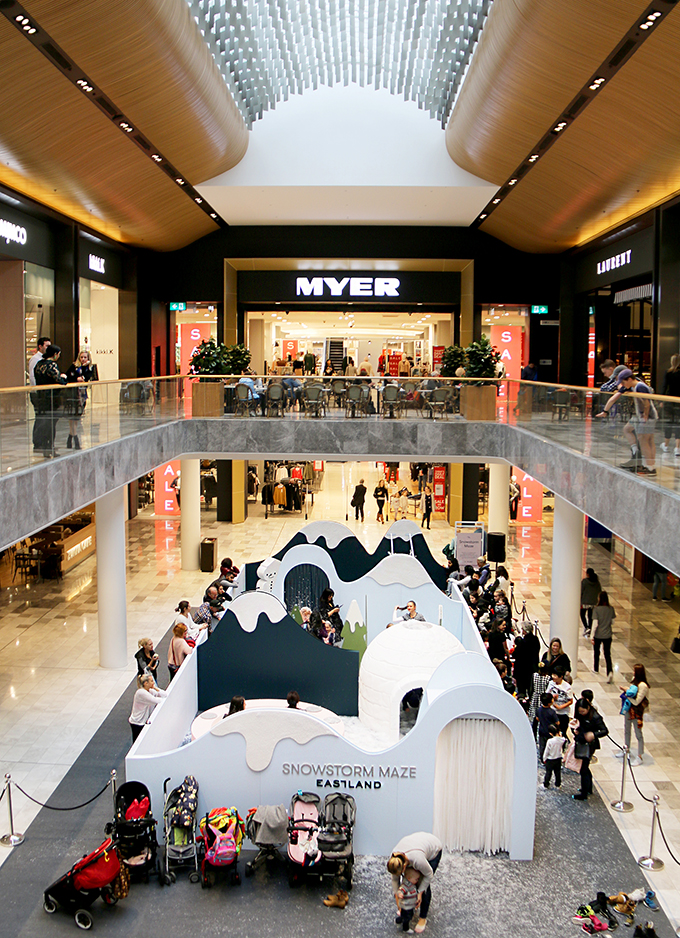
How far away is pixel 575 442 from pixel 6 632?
39.1 feet

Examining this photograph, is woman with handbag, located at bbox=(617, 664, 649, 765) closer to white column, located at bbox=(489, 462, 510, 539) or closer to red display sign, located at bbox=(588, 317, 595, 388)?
white column, located at bbox=(489, 462, 510, 539)

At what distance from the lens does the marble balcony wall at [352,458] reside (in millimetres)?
8874

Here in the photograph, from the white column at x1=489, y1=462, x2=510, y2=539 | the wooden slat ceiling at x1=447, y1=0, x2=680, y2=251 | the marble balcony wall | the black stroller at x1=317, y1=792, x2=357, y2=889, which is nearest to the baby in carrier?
the black stroller at x1=317, y1=792, x2=357, y2=889

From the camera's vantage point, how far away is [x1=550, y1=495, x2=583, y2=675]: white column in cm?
1490

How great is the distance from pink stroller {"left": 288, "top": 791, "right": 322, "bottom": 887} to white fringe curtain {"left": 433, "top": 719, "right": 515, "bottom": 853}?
1.48 meters

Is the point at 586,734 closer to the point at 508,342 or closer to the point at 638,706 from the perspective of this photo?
the point at 638,706

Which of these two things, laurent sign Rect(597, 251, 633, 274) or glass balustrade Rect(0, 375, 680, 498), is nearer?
glass balustrade Rect(0, 375, 680, 498)

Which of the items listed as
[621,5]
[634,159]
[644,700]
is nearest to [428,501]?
[634,159]

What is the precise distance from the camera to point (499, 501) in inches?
948

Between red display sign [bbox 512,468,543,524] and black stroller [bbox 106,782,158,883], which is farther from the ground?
red display sign [bbox 512,468,543,524]

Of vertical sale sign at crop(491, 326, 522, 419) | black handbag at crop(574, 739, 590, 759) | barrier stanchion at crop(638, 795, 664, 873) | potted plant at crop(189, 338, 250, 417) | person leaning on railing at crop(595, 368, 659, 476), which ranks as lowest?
barrier stanchion at crop(638, 795, 664, 873)

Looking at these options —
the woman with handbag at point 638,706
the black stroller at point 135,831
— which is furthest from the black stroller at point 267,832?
the woman with handbag at point 638,706

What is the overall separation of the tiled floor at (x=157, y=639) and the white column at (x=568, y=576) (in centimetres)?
78

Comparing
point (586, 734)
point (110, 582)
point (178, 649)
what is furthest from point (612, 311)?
point (178, 649)
